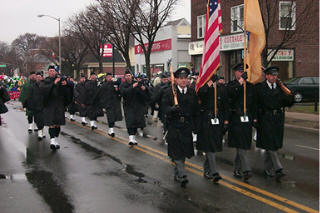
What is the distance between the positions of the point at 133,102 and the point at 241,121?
4.45 metres

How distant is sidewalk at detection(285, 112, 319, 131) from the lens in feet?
51.1

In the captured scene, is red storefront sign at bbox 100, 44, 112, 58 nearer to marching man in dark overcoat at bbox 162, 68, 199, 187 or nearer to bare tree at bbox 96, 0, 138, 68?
bare tree at bbox 96, 0, 138, 68

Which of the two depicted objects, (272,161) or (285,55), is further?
(285,55)

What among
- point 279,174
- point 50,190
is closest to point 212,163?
point 279,174

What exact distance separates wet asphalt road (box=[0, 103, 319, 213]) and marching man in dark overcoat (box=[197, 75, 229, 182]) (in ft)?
1.40

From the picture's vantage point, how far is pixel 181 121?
23.1 ft

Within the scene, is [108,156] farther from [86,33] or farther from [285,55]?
[86,33]

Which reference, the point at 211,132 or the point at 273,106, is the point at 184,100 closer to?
the point at 211,132

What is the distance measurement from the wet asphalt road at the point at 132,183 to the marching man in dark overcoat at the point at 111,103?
1403 millimetres

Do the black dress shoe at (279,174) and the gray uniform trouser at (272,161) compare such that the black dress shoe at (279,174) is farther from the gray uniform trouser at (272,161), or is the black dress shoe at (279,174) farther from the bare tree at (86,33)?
the bare tree at (86,33)

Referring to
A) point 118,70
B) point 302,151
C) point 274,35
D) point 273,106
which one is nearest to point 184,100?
point 273,106

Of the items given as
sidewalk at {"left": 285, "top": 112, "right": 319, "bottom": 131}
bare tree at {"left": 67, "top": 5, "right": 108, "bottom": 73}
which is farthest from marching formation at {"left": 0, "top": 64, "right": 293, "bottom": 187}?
bare tree at {"left": 67, "top": 5, "right": 108, "bottom": 73}

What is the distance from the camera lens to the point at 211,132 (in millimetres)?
7164

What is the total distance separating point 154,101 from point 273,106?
2110 millimetres
